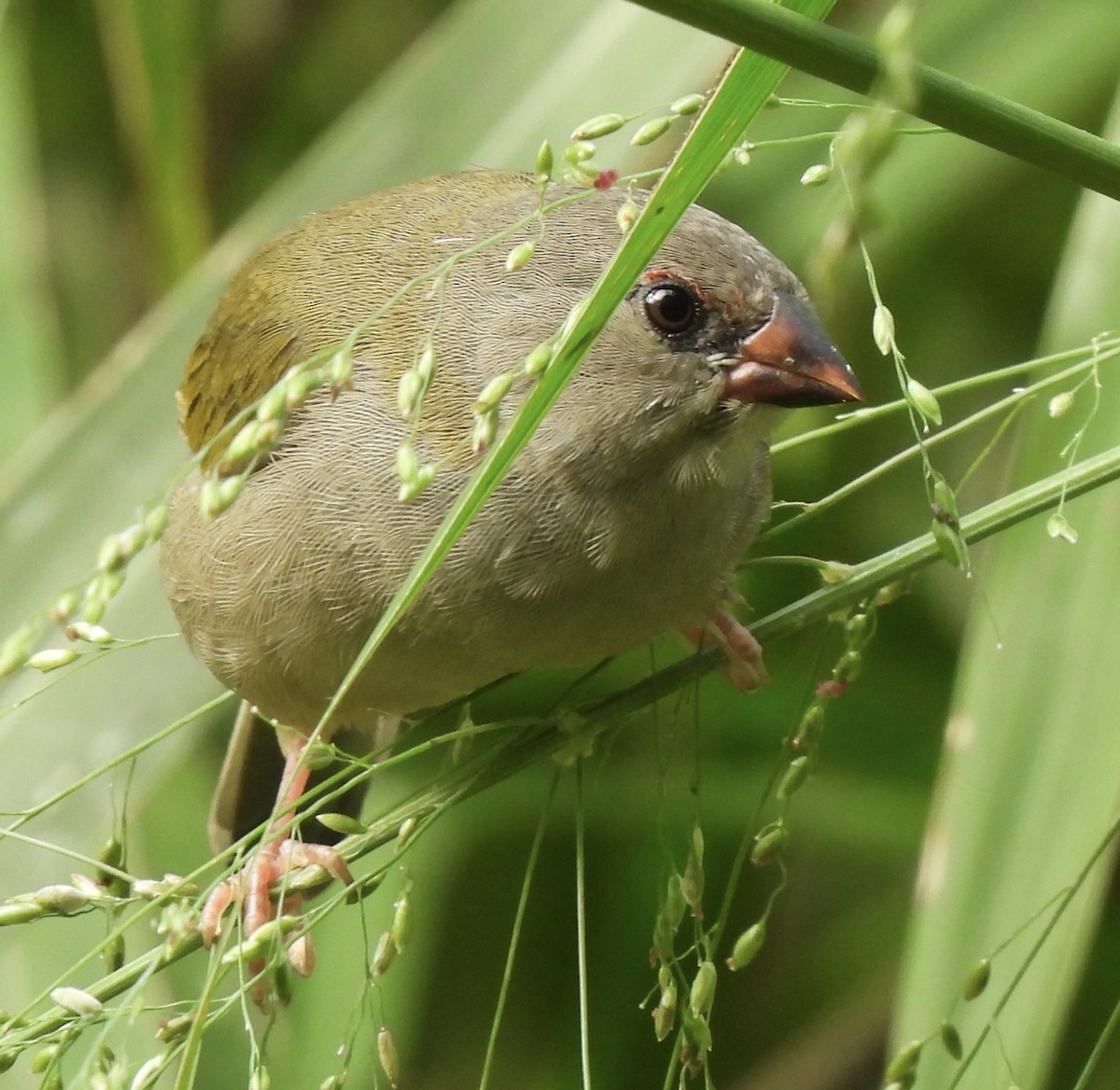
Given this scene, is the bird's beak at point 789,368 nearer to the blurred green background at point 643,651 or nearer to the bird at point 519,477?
the bird at point 519,477

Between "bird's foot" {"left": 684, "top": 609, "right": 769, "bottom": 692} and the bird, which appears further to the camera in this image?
"bird's foot" {"left": 684, "top": 609, "right": 769, "bottom": 692}

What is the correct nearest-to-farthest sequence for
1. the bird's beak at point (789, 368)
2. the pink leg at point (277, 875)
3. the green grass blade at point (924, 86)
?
the green grass blade at point (924, 86)
the pink leg at point (277, 875)
the bird's beak at point (789, 368)

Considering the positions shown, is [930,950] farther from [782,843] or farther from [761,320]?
[761,320]

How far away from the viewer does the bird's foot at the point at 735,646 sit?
1699mm

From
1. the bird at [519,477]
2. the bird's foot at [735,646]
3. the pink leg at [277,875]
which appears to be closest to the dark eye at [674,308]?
the bird at [519,477]

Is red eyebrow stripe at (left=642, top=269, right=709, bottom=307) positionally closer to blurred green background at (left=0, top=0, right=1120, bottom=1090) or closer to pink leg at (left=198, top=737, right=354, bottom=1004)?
blurred green background at (left=0, top=0, right=1120, bottom=1090)

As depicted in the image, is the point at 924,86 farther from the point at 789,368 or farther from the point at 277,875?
the point at 277,875

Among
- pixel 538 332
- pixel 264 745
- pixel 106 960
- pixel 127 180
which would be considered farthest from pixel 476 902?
pixel 127 180

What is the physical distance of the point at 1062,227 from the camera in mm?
2725

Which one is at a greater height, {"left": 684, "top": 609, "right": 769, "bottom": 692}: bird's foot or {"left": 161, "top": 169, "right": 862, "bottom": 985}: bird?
{"left": 161, "top": 169, "right": 862, "bottom": 985}: bird

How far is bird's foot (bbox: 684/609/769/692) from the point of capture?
1.70 m

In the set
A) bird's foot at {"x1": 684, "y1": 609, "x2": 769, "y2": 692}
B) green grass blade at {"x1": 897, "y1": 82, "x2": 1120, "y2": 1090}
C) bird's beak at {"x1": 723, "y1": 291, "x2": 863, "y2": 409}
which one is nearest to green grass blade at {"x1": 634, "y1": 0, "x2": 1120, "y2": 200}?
bird's beak at {"x1": 723, "y1": 291, "x2": 863, "y2": 409}

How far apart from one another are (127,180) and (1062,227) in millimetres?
2094

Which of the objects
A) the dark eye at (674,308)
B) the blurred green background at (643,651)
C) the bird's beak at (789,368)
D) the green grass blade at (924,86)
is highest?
the green grass blade at (924,86)
